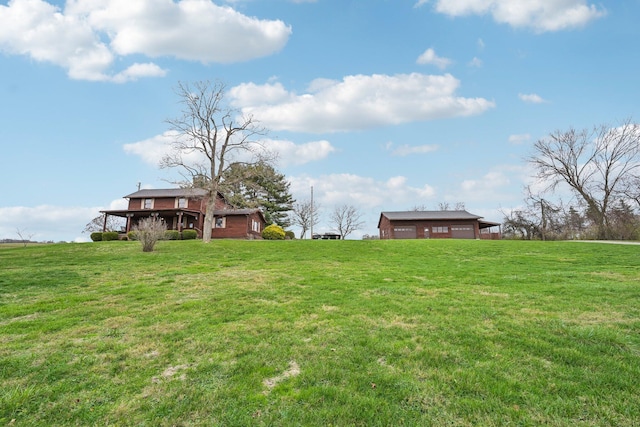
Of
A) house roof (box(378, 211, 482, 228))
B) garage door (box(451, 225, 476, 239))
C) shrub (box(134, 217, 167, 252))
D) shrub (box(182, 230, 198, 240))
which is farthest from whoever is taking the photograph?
house roof (box(378, 211, 482, 228))

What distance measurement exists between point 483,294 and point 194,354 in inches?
250

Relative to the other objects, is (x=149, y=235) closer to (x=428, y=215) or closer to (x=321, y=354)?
(x=321, y=354)

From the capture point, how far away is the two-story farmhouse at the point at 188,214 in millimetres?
32094

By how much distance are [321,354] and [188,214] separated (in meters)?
31.7

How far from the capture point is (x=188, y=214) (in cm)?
3238

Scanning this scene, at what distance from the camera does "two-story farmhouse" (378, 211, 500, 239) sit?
3691 centimetres

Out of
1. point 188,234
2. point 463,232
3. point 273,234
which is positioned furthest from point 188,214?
point 463,232

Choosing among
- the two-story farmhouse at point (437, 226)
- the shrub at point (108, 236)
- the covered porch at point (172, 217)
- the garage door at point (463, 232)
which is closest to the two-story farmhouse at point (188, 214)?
the covered porch at point (172, 217)

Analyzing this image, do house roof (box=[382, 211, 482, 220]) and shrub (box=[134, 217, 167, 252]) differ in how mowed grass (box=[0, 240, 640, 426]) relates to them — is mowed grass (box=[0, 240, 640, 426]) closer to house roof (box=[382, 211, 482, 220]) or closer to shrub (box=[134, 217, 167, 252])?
shrub (box=[134, 217, 167, 252])

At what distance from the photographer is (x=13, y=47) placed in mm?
12289

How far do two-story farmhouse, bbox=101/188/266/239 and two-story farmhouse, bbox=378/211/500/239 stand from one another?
675 inches

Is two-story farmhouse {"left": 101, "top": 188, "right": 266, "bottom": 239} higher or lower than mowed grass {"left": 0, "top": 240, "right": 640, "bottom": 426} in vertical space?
higher

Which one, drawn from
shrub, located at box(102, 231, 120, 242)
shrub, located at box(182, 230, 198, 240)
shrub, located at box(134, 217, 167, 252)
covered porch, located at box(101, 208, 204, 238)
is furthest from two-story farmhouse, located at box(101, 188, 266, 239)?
shrub, located at box(134, 217, 167, 252)

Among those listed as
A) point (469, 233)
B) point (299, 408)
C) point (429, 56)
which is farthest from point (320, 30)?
point (469, 233)
